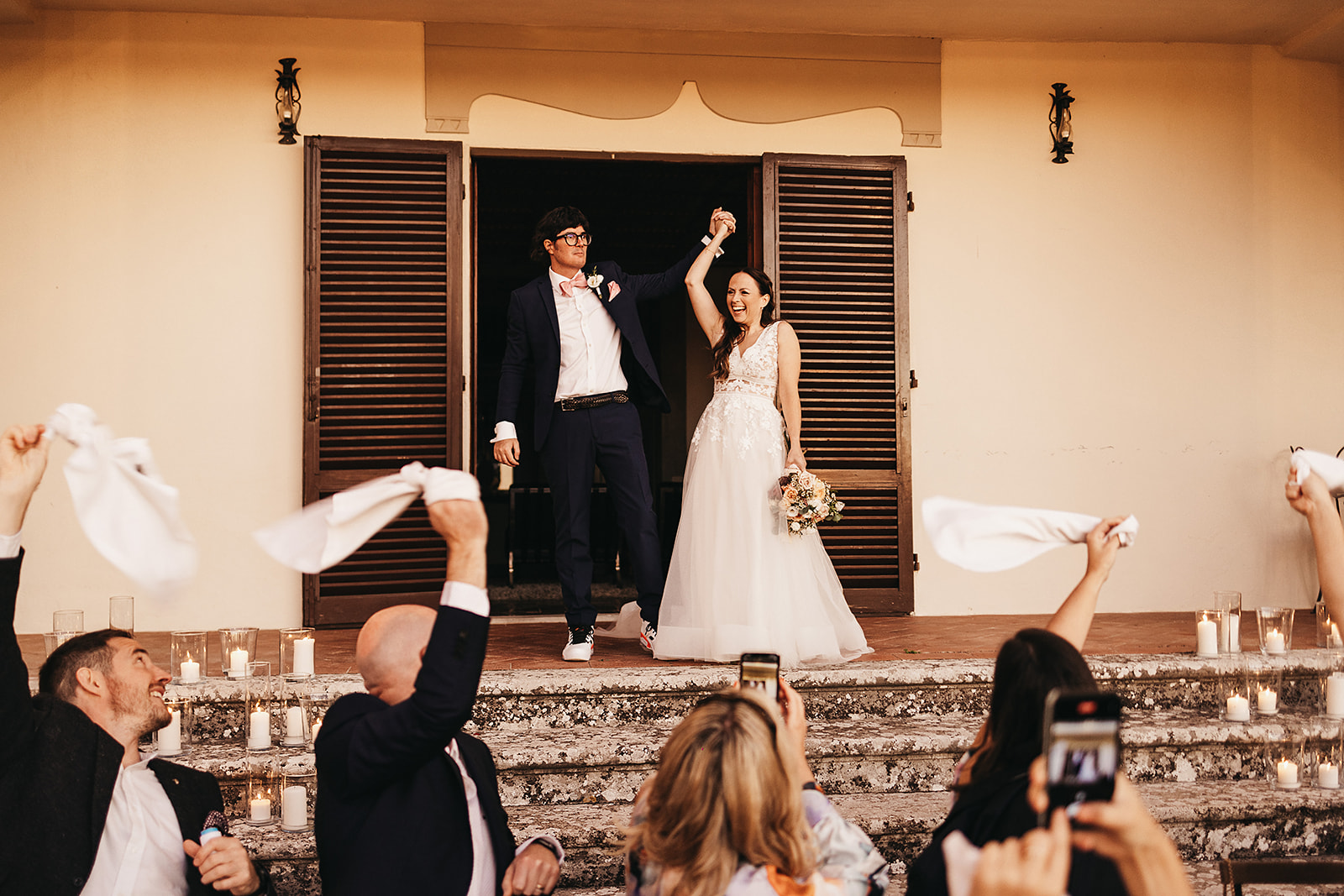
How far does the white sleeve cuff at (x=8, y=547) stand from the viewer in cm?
190

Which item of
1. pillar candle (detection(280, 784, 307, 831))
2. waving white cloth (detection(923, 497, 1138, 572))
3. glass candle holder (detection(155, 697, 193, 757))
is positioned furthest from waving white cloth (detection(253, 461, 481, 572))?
glass candle holder (detection(155, 697, 193, 757))

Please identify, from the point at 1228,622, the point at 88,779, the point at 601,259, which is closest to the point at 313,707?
the point at 88,779

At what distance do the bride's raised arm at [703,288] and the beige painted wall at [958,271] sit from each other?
4.58 feet

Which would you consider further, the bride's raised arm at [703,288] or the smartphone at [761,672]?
the bride's raised arm at [703,288]

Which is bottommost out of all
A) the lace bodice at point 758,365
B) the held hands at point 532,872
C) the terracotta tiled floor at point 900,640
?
the terracotta tiled floor at point 900,640

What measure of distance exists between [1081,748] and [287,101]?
5461 millimetres

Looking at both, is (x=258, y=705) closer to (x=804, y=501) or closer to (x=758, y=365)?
(x=804, y=501)

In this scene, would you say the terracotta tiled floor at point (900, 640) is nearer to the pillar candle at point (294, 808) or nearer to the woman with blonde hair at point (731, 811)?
the pillar candle at point (294, 808)

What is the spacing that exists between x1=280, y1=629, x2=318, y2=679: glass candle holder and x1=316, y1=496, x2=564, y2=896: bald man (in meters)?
1.91

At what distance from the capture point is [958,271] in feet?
20.0

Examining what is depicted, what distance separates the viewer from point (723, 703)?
1.73m

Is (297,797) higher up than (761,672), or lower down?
lower down

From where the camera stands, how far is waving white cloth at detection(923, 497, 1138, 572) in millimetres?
1964

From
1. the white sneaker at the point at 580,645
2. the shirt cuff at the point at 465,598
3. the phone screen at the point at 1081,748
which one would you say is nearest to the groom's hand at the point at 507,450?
the white sneaker at the point at 580,645
